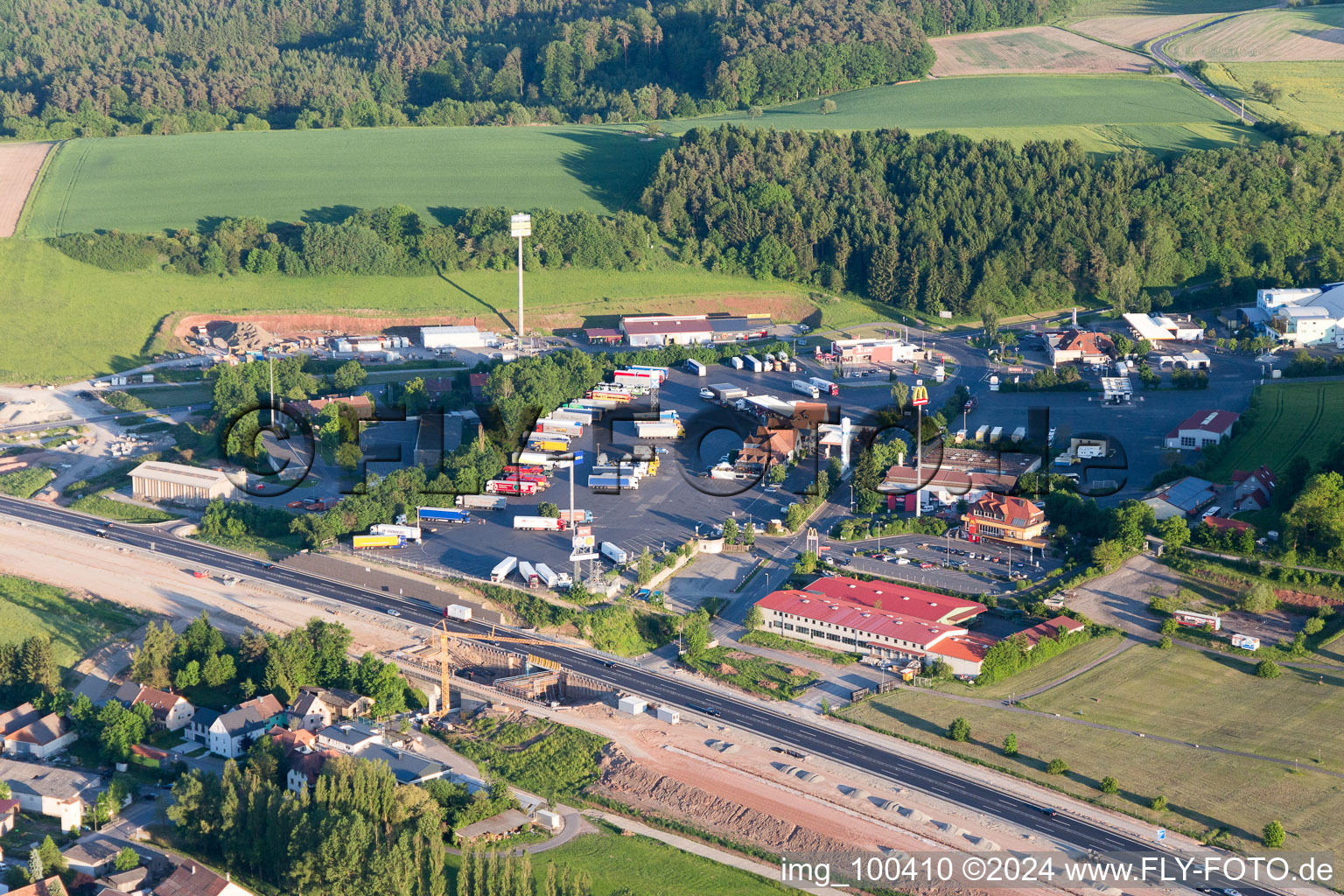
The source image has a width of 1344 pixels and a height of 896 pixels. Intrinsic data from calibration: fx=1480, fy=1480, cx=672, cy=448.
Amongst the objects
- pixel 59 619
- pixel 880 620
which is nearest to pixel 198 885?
pixel 59 619

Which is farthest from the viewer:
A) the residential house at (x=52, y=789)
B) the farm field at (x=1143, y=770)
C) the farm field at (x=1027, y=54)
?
the farm field at (x=1027, y=54)

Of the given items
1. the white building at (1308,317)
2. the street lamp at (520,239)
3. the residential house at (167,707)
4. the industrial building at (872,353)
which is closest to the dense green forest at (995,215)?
the white building at (1308,317)

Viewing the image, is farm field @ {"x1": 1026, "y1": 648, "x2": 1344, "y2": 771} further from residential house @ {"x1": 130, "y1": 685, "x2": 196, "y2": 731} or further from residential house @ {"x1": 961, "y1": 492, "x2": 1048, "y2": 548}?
residential house @ {"x1": 130, "y1": 685, "x2": 196, "y2": 731}

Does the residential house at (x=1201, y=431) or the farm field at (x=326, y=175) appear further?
the farm field at (x=326, y=175)

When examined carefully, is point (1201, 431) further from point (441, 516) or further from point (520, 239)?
point (520, 239)

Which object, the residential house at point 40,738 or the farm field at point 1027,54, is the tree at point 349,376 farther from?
the farm field at point 1027,54

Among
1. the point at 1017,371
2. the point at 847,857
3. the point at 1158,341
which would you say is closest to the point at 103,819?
the point at 847,857

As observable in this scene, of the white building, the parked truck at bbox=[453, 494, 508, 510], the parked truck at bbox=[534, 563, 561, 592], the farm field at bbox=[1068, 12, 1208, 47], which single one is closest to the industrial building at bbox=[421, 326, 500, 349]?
the parked truck at bbox=[453, 494, 508, 510]

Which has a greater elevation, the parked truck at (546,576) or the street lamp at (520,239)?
the street lamp at (520,239)
